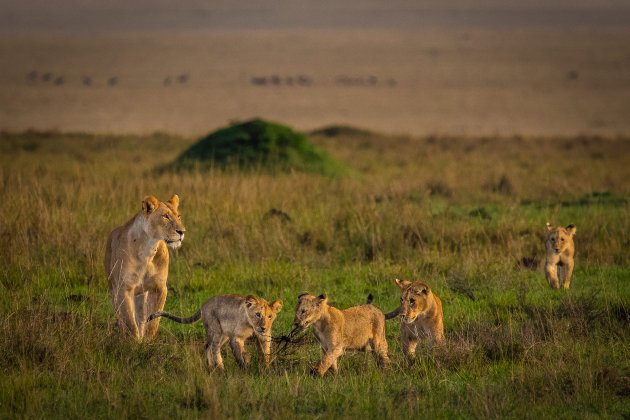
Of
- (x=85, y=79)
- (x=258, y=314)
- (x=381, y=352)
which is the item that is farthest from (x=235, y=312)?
(x=85, y=79)

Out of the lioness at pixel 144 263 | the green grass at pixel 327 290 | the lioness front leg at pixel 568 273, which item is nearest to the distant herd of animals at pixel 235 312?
the lioness at pixel 144 263

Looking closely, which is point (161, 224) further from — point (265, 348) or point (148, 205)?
point (265, 348)

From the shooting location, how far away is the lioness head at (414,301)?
8375 mm

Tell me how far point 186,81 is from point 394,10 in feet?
240

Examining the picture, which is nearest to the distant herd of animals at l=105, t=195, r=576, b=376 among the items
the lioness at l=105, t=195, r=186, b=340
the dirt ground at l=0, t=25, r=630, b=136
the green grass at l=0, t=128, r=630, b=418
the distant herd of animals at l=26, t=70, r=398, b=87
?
A: the lioness at l=105, t=195, r=186, b=340

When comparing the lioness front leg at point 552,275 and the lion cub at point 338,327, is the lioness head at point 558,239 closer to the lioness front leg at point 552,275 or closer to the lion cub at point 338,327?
the lioness front leg at point 552,275

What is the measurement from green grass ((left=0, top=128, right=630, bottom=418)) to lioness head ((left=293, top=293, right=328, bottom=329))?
376 mm

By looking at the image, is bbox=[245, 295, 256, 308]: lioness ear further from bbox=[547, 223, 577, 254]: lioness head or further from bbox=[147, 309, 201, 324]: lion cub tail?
bbox=[547, 223, 577, 254]: lioness head

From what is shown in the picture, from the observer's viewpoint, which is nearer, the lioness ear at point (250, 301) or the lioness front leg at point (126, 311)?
the lioness ear at point (250, 301)

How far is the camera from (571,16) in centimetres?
14762

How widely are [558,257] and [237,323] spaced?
452 cm

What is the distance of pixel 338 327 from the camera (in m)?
8.17

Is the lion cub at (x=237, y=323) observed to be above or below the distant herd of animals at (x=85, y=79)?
below

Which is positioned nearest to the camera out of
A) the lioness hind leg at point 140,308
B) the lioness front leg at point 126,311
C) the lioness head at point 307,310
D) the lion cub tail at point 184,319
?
the lioness head at point 307,310
